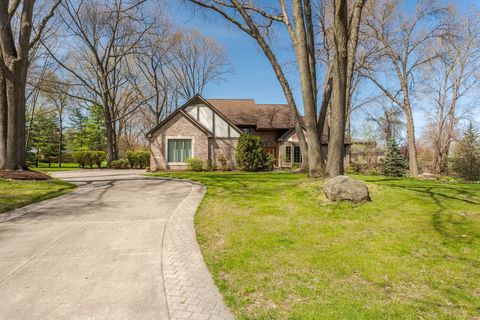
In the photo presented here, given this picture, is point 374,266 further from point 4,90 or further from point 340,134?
point 4,90

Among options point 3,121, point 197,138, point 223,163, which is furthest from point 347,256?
point 197,138

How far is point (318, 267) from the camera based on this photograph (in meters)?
3.83

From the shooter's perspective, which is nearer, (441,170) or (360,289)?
(360,289)

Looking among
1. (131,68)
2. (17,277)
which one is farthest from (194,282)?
(131,68)

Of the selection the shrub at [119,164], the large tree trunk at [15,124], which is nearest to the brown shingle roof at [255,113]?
the shrub at [119,164]

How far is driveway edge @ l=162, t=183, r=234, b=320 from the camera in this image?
2807 mm

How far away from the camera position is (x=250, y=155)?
19.6 m

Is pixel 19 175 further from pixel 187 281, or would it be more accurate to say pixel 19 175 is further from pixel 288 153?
pixel 288 153

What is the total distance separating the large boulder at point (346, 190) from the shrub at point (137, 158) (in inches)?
919

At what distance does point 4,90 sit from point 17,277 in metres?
12.7

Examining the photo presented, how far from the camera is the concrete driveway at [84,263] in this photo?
285 cm

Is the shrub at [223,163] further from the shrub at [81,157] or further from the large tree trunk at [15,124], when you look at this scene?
the shrub at [81,157]

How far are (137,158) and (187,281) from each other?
2555 centimetres

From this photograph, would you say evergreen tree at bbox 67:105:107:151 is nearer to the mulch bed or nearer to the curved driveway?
the mulch bed
